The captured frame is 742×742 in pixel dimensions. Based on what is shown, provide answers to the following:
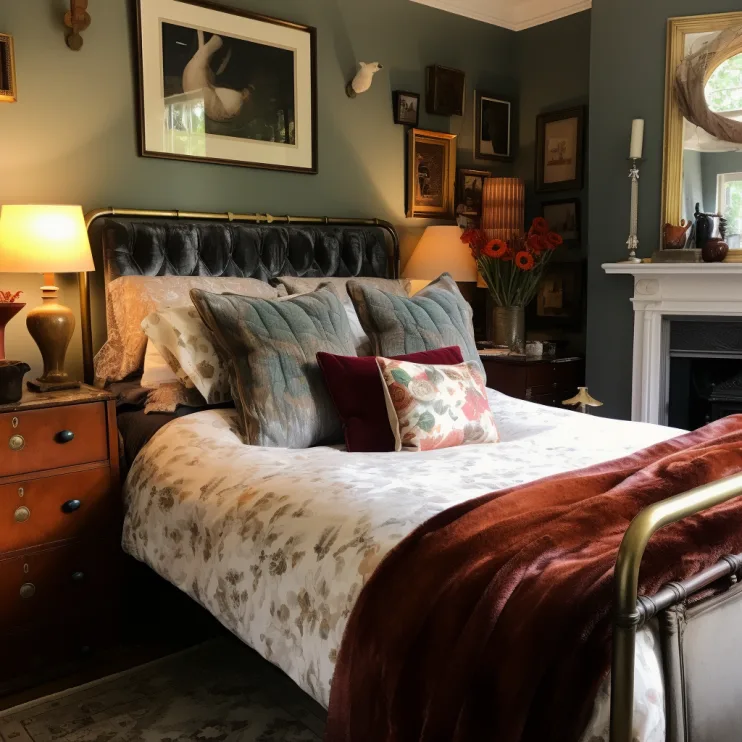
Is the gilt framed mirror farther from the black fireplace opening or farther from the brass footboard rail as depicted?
the brass footboard rail

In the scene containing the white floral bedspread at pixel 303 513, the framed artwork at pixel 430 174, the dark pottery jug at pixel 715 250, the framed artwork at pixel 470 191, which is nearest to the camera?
the white floral bedspread at pixel 303 513

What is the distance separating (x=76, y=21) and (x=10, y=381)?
1.46m

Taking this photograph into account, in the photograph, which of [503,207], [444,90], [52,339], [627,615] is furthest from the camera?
[503,207]

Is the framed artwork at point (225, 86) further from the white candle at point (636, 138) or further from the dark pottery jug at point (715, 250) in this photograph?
the dark pottery jug at point (715, 250)

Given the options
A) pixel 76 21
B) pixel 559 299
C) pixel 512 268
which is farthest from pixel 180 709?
pixel 559 299

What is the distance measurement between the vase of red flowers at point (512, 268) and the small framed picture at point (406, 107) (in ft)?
2.21

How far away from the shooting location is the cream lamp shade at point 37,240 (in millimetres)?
2461

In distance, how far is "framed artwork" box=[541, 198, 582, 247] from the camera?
417 cm

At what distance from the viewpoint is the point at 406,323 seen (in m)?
2.71

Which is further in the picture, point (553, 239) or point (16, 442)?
point (553, 239)

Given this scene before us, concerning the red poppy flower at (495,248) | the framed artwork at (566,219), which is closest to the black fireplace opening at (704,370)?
the framed artwork at (566,219)

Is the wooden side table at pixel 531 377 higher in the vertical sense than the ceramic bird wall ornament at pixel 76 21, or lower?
lower

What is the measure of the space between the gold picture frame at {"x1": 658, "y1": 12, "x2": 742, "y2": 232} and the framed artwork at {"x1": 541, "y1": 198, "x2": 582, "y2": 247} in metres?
0.64

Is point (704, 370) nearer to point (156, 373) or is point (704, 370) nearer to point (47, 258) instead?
point (156, 373)
